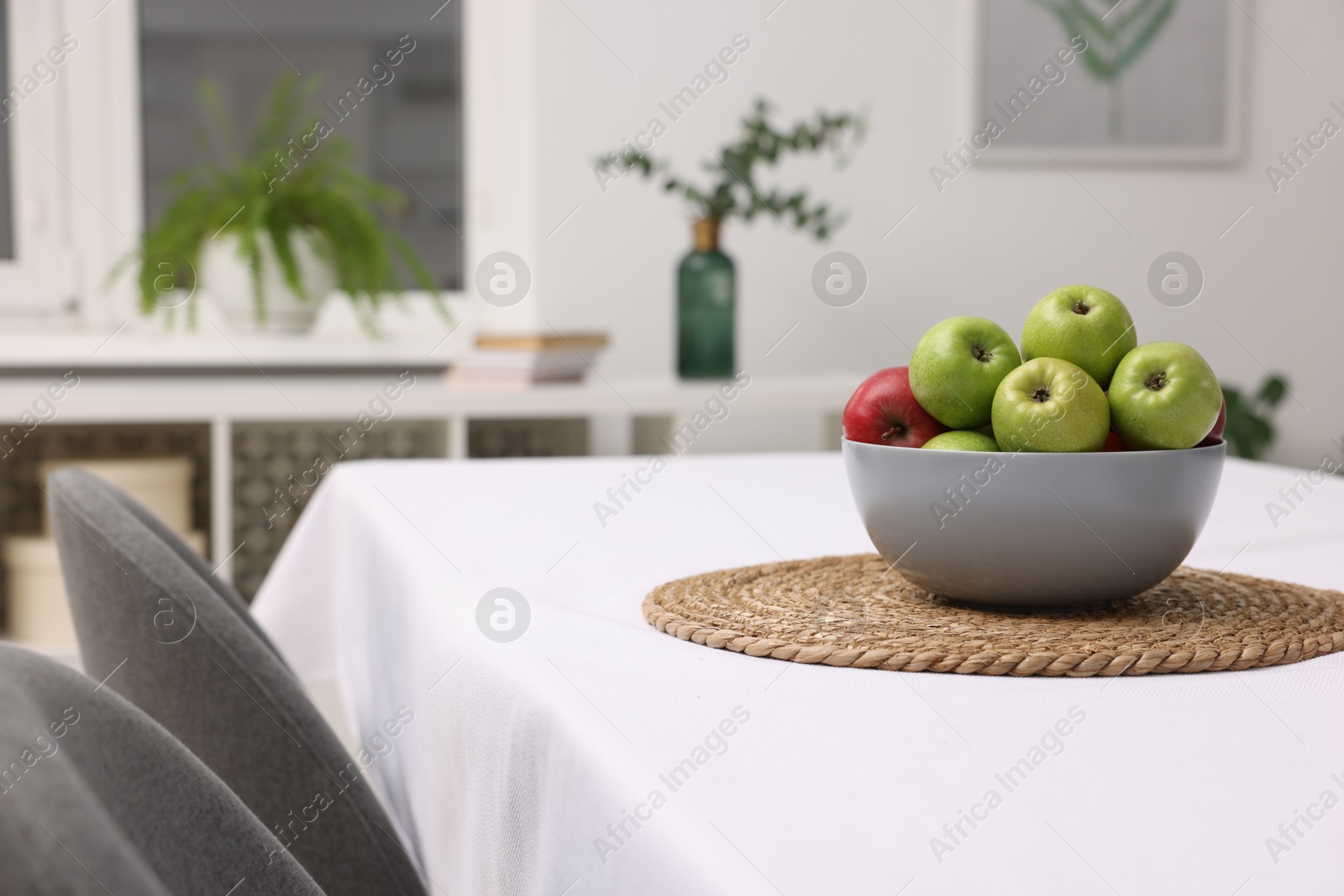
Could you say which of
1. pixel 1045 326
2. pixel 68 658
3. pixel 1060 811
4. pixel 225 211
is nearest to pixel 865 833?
pixel 1060 811

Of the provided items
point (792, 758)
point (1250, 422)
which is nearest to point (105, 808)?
point (792, 758)

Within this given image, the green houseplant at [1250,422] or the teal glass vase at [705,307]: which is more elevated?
the teal glass vase at [705,307]

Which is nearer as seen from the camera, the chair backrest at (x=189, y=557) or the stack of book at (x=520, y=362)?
the chair backrest at (x=189, y=557)

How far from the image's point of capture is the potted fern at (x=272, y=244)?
2.42 metres

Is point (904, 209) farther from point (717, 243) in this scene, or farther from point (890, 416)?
point (890, 416)

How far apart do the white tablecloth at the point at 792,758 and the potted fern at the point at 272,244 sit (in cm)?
167

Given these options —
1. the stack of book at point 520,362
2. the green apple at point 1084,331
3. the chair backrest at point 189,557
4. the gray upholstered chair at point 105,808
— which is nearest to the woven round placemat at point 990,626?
the green apple at point 1084,331

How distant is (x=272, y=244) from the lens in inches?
95.1

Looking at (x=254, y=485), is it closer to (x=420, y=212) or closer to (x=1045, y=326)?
(x=420, y=212)

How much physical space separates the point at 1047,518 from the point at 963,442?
0.19 ft

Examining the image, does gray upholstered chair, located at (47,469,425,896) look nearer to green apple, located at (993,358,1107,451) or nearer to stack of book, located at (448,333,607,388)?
green apple, located at (993,358,1107,451)

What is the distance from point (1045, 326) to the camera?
0.67 metres

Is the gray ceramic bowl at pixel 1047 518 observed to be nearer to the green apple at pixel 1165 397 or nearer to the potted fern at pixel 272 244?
the green apple at pixel 1165 397

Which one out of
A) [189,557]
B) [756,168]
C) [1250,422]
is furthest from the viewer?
[1250,422]
